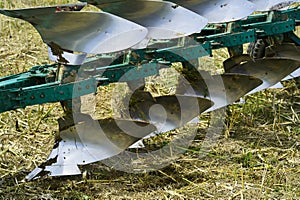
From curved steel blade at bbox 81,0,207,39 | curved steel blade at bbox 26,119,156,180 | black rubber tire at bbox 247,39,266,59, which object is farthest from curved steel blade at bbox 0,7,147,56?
black rubber tire at bbox 247,39,266,59

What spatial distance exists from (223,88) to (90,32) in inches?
39.2

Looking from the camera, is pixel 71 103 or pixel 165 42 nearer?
pixel 71 103

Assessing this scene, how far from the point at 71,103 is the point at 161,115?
1.60ft

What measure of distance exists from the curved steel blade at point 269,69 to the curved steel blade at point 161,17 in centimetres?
69

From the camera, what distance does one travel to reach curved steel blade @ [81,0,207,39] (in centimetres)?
257

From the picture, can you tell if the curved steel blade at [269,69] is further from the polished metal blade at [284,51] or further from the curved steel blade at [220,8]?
the curved steel blade at [220,8]

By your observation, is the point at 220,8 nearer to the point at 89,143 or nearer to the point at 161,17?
the point at 161,17

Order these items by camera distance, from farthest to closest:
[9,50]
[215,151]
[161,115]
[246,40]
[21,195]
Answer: [9,50] → [246,40] → [215,151] → [161,115] → [21,195]

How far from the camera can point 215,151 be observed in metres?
3.03

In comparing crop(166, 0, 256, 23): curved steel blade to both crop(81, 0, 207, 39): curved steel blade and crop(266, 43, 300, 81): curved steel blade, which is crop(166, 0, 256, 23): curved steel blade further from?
crop(266, 43, 300, 81): curved steel blade

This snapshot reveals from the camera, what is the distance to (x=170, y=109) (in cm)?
284

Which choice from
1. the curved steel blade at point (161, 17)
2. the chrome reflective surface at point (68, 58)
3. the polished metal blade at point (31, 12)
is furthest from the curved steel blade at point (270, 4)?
the polished metal blade at point (31, 12)

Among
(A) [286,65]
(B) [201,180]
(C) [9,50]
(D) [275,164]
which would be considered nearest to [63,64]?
(B) [201,180]

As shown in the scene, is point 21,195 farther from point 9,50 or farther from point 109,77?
point 9,50
